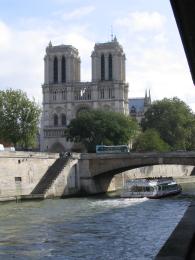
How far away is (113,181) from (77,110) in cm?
4596

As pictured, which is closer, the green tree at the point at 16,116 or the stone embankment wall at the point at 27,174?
the stone embankment wall at the point at 27,174

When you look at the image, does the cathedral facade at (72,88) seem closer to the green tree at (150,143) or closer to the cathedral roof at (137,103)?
the cathedral roof at (137,103)

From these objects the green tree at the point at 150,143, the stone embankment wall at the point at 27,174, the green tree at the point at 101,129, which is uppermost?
the green tree at the point at 101,129

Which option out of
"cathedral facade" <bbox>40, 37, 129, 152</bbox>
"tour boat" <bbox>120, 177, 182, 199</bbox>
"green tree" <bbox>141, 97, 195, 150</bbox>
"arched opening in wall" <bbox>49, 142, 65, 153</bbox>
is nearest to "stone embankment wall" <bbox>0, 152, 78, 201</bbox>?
"tour boat" <bbox>120, 177, 182, 199</bbox>

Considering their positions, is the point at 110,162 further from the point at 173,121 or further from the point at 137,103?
the point at 137,103

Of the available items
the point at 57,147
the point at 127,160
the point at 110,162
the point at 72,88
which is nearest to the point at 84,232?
the point at 127,160

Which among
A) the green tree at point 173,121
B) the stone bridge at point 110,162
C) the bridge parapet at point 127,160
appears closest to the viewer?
the bridge parapet at point 127,160

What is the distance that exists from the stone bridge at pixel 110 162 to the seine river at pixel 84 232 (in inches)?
557

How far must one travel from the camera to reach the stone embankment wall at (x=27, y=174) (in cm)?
3841

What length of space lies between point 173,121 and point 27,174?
43845mm

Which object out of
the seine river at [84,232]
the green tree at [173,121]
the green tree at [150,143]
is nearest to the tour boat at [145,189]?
the seine river at [84,232]

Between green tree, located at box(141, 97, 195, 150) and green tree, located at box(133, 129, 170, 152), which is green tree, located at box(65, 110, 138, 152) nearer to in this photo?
green tree, located at box(133, 129, 170, 152)

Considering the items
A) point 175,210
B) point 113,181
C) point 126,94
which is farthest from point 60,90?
point 175,210

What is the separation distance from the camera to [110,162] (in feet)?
154
